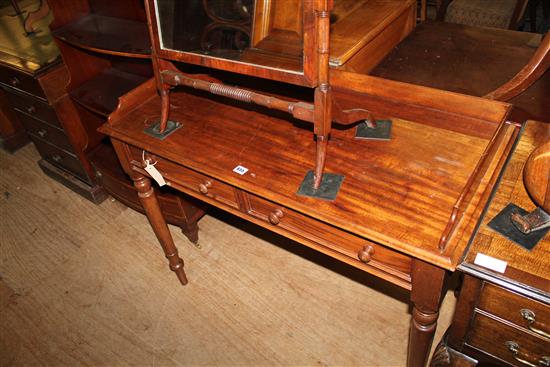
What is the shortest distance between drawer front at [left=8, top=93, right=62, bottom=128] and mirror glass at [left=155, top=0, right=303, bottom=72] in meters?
1.36

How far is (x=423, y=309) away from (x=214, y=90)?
35.5 inches

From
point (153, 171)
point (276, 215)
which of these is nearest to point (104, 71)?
point (153, 171)

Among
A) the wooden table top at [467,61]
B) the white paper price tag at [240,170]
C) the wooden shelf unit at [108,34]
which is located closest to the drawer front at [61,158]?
the wooden shelf unit at [108,34]

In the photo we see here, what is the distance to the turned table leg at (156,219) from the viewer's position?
1.77m

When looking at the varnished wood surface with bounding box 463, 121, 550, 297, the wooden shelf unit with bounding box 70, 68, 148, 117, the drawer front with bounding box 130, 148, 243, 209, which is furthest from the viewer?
the wooden shelf unit with bounding box 70, 68, 148, 117

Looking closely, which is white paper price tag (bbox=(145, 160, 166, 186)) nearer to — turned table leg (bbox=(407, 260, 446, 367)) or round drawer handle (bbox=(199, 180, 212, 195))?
round drawer handle (bbox=(199, 180, 212, 195))

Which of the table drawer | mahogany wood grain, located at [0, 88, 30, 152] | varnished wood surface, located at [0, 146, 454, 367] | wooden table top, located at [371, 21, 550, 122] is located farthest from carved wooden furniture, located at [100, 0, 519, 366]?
mahogany wood grain, located at [0, 88, 30, 152]

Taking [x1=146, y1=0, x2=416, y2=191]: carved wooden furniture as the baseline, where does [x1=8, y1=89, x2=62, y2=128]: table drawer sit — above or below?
below

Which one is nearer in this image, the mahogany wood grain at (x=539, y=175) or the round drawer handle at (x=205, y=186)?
the mahogany wood grain at (x=539, y=175)

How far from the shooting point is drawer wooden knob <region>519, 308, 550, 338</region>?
1019mm

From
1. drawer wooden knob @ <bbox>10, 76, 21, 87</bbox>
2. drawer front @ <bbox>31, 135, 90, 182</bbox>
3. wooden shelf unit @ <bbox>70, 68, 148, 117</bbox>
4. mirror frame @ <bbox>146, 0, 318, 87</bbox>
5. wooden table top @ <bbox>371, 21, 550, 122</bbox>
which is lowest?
drawer front @ <bbox>31, 135, 90, 182</bbox>

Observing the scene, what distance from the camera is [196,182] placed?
1.51 m

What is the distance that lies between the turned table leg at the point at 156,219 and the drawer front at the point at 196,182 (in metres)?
0.17

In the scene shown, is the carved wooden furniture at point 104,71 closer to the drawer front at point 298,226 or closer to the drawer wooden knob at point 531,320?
the drawer front at point 298,226
